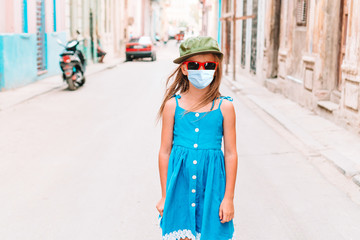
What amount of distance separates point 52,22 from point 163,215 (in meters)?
18.2

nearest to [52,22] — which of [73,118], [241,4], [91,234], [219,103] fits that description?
[241,4]

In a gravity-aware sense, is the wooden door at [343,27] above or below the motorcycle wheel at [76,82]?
above

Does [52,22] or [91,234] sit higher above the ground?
[52,22]

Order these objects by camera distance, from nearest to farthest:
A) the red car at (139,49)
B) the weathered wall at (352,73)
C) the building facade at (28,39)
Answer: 1. the weathered wall at (352,73)
2. the building facade at (28,39)
3. the red car at (139,49)

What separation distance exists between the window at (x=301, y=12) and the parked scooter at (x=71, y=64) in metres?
A: 6.10

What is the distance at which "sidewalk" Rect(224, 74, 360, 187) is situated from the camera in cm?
695

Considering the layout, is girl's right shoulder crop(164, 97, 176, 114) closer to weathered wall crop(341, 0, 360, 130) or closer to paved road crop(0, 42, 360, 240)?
paved road crop(0, 42, 360, 240)

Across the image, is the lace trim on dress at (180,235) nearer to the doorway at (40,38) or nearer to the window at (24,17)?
the window at (24,17)

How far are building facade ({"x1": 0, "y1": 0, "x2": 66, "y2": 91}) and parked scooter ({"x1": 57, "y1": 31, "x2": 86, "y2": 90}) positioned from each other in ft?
4.09

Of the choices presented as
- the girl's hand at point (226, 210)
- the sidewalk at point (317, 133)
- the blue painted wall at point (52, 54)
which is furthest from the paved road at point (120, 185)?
the blue painted wall at point (52, 54)

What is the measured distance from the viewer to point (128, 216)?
15.8 ft

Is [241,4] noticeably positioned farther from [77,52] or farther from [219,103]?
[219,103]

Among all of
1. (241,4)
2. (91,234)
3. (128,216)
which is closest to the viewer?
(91,234)

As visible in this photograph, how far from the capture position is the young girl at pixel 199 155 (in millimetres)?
2939
